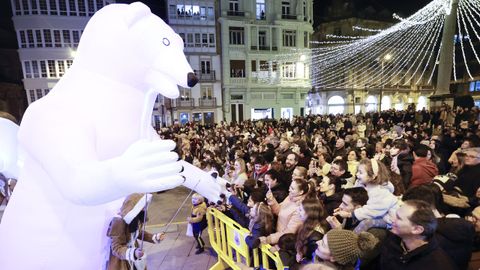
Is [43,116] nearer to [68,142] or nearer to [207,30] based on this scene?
[68,142]

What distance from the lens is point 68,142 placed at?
4.45ft

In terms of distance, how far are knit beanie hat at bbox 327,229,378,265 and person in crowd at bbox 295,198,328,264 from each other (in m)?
0.54

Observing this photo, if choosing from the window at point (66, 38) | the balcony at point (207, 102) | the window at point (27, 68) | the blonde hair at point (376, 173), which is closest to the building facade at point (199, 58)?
the balcony at point (207, 102)

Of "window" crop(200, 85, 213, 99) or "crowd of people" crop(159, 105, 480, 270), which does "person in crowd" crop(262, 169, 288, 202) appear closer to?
"crowd of people" crop(159, 105, 480, 270)

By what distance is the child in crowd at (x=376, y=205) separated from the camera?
2.87m

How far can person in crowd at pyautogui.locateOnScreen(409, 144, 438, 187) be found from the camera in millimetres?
4453

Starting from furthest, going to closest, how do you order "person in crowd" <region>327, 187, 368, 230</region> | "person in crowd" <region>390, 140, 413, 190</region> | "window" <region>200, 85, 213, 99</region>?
"window" <region>200, 85, 213, 99</region> → "person in crowd" <region>390, 140, 413, 190</region> → "person in crowd" <region>327, 187, 368, 230</region>

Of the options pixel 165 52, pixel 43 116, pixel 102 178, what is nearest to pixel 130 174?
pixel 102 178

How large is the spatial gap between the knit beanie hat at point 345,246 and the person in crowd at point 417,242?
0.27 meters

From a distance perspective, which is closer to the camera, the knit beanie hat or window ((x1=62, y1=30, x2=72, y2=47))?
the knit beanie hat

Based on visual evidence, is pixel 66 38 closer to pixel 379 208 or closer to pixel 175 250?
pixel 175 250

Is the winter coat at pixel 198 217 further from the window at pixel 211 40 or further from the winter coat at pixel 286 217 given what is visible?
the window at pixel 211 40

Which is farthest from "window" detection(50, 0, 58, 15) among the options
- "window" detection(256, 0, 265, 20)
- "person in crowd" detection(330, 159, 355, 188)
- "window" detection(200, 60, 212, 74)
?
"person in crowd" detection(330, 159, 355, 188)

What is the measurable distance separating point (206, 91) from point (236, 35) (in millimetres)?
6553
